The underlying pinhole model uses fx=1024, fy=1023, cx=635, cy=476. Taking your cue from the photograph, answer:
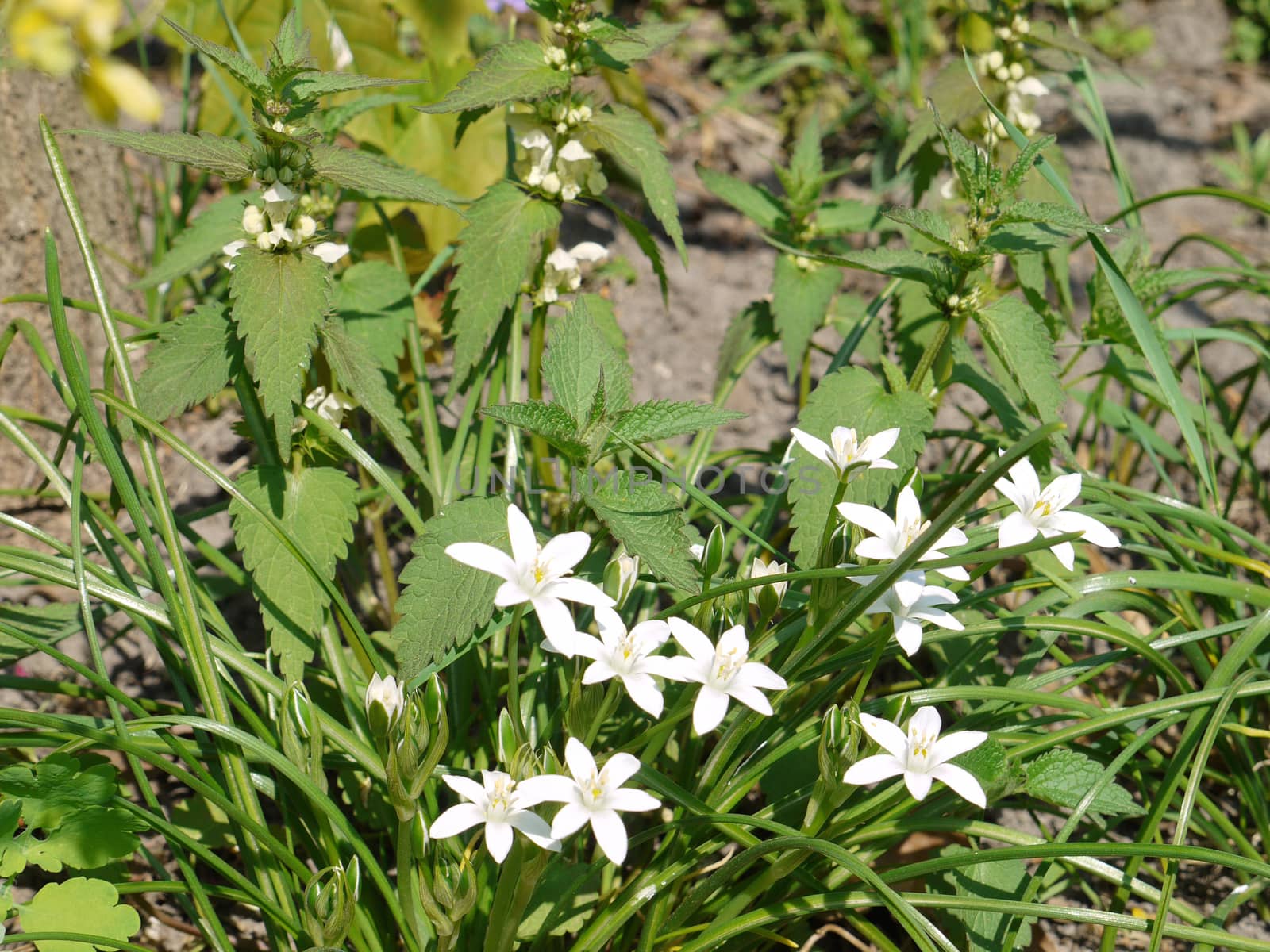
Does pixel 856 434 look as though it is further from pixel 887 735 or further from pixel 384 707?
pixel 384 707

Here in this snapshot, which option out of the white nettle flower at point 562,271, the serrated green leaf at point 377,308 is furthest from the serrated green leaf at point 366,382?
the white nettle flower at point 562,271

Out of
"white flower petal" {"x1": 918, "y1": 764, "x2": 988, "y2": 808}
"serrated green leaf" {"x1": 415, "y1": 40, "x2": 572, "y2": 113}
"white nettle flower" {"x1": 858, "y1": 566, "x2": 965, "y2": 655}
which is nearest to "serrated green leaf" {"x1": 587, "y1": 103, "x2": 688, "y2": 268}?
"serrated green leaf" {"x1": 415, "y1": 40, "x2": 572, "y2": 113}

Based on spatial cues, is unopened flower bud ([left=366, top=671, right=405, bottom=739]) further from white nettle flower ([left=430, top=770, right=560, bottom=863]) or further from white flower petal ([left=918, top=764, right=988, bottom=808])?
white flower petal ([left=918, top=764, right=988, bottom=808])

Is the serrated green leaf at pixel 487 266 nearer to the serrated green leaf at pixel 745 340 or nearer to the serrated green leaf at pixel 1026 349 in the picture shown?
the serrated green leaf at pixel 745 340

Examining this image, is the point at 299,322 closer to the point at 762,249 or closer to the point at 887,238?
the point at 887,238

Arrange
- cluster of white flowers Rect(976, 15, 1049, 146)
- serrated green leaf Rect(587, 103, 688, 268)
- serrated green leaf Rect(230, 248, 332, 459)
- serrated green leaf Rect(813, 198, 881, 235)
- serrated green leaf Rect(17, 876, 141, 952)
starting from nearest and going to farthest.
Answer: serrated green leaf Rect(17, 876, 141, 952) < serrated green leaf Rect(230, 248, 332, 459) < serrated green leaf Rect(587, 103, 688, 268) < cluster of white flowers Rect(976, 15, 1049, 146) < serrated green leaf Rect(813, 198, 881, 235)

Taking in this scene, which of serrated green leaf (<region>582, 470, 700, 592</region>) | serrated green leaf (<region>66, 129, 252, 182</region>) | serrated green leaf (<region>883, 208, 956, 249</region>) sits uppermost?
serrated green leaf (<region>66, 129, 252, 182</region>)

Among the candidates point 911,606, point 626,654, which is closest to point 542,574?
point 626,654

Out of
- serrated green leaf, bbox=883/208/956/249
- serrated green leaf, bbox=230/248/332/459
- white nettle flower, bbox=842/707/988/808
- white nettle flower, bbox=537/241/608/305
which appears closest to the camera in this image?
white nettle flower, bbox=842/707/988/808
